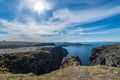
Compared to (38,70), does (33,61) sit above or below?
above

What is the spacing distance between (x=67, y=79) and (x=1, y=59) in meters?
101

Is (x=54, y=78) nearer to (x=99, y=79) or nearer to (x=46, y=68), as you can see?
(x=99, y=79)

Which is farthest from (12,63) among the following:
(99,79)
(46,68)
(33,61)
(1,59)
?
(99,79)

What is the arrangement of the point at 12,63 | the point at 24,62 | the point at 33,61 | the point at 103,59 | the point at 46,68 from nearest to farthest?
the point at 12,63, the point at 24,62, the point at 33,61, the point at 46,68, the point at 103,59

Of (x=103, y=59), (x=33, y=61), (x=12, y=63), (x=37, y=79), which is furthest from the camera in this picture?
(x=103, y=59)

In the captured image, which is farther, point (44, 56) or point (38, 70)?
point (44, 56)

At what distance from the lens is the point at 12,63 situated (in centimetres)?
12200

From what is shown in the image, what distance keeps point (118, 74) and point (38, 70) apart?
11529cm

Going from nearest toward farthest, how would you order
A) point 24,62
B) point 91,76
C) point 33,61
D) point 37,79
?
point 37,79 < point 91,76 < point 24,62 < point 33,61

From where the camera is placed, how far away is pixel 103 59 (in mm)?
184875

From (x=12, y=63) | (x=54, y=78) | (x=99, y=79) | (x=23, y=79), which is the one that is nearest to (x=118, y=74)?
(x=99, y=79)

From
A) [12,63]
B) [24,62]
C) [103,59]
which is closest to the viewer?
[12,63]

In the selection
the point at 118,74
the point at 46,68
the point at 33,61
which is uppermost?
the point at 118,74

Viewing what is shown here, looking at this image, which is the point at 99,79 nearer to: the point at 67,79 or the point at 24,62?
the point at 67,79
